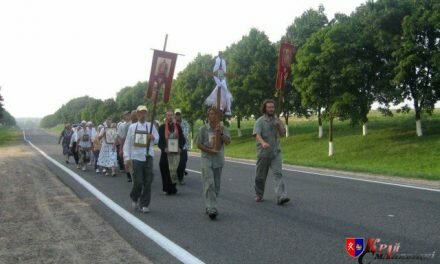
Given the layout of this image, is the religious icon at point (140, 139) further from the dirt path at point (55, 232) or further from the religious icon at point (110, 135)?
the religious icon at point (110, 135)

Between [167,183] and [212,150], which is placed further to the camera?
[167,183]

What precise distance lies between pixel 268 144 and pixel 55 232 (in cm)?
409

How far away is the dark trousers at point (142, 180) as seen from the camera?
9031 mm

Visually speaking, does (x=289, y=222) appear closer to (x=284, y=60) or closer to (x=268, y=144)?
(x=268, y=144)

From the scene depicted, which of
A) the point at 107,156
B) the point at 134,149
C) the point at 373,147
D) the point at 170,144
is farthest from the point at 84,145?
the point at 373,147

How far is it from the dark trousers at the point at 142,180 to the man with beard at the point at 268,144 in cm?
205

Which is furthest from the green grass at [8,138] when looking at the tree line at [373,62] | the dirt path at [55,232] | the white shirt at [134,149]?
the white shirt at [134,149]

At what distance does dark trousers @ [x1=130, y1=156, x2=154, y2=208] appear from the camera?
9031mm

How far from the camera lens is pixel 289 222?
772 centimetres

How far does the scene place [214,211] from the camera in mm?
8016

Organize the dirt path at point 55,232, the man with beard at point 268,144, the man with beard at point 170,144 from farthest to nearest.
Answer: the man with beard at point 170,144, the man with beard at point 268,144, the dirt path at point 55,232

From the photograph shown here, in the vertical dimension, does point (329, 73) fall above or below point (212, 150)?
above

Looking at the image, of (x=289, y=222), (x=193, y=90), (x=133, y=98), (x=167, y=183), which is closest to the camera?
(x=289, y=222)

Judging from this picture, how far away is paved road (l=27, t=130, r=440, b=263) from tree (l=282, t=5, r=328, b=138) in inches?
1290
